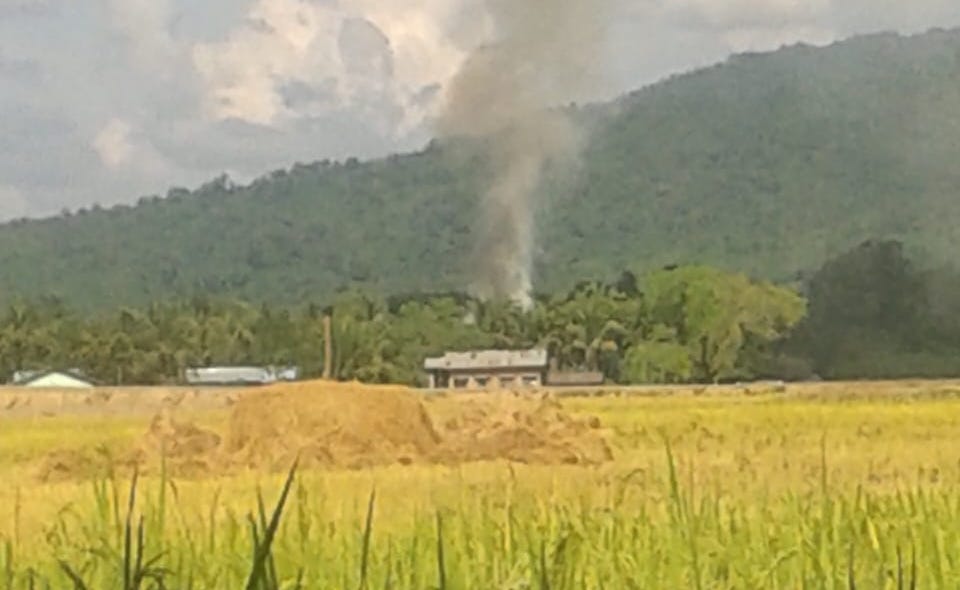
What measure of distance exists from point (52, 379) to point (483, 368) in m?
11.7

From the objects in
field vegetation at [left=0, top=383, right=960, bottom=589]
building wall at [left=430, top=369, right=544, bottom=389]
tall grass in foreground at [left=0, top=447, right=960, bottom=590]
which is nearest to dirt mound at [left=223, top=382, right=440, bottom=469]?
field vegetation at [left=0, top=383, right=960, bottom=589]

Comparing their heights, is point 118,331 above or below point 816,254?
below

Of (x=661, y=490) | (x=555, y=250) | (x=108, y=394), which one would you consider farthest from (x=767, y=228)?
(x=661, y=490)

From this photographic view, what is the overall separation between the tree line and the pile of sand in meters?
→ 28.4

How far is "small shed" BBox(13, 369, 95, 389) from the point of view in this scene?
2028 inches

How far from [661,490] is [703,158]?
4838 inches

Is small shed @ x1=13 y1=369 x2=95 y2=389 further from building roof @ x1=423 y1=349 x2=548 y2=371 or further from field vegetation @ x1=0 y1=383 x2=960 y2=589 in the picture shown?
field vegetation @ x1=0 y1=383 x2=960 y2=589

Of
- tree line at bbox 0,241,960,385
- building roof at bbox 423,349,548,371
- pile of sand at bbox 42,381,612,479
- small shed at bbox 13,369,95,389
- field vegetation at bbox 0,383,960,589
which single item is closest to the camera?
field vegetation at bbox 0,383,960,589

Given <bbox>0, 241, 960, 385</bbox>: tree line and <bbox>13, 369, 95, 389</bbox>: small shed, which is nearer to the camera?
<bbox>0, 241, 960, 385</bbox>: tree line

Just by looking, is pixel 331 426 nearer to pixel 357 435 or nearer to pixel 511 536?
pixel 357 435

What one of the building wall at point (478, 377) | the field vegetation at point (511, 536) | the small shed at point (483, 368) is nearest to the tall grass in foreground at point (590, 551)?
the field vegetation at point (511, 536)

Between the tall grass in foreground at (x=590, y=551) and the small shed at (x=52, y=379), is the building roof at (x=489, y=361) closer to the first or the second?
the small shed at (x=52, y=379)

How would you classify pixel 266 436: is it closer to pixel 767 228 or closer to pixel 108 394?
pixel 108 394

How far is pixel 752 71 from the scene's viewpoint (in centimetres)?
15325
